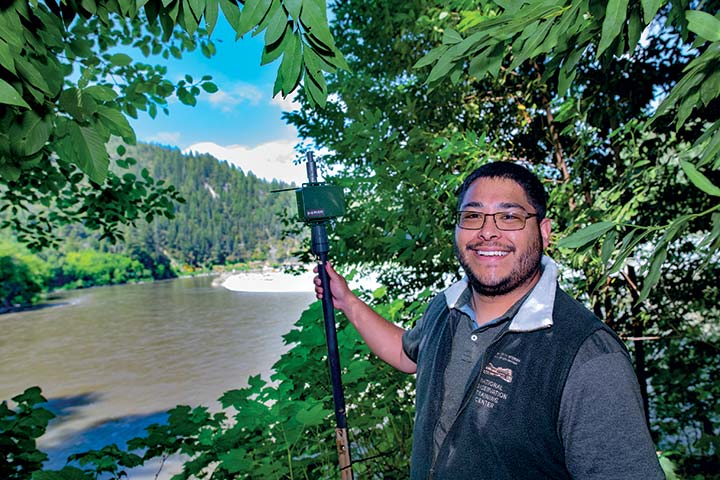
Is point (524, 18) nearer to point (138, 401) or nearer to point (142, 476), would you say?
point (142, 476)

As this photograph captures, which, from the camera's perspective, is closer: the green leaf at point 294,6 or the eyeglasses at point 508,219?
the green leaf at point 294,6

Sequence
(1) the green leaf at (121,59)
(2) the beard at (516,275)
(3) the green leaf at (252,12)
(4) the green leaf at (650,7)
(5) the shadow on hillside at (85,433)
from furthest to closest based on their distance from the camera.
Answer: (5) the shadow on hillside at (85,433)
(1) the green leaf at (121,59)
(2) the beard at (516,275)
(3) the green leaf at (252,12)
(4) the green leaf at (650,7)

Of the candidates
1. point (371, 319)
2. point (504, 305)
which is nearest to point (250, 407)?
point (371, 319)

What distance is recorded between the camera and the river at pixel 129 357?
20.8m

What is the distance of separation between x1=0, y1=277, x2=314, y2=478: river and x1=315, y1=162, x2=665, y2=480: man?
1423cm

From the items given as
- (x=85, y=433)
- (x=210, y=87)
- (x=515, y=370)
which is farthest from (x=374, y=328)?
(x=85, y=433)

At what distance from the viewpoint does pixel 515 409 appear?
132cm

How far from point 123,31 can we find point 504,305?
5.77 m

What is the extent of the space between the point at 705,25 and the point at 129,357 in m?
36.0

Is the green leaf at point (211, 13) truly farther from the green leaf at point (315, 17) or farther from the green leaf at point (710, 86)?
the green leaf at point (710, 86)

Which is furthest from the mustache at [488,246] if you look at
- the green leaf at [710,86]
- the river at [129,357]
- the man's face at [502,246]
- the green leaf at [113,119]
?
the river at [129,357]

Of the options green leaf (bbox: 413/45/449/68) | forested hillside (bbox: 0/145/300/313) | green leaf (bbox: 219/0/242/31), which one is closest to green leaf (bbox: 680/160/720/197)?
green leaf (bbox: 413/45/449/68)

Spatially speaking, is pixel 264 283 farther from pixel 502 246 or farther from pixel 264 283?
pixel 502 246

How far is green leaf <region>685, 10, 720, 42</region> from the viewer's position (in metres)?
0.83
